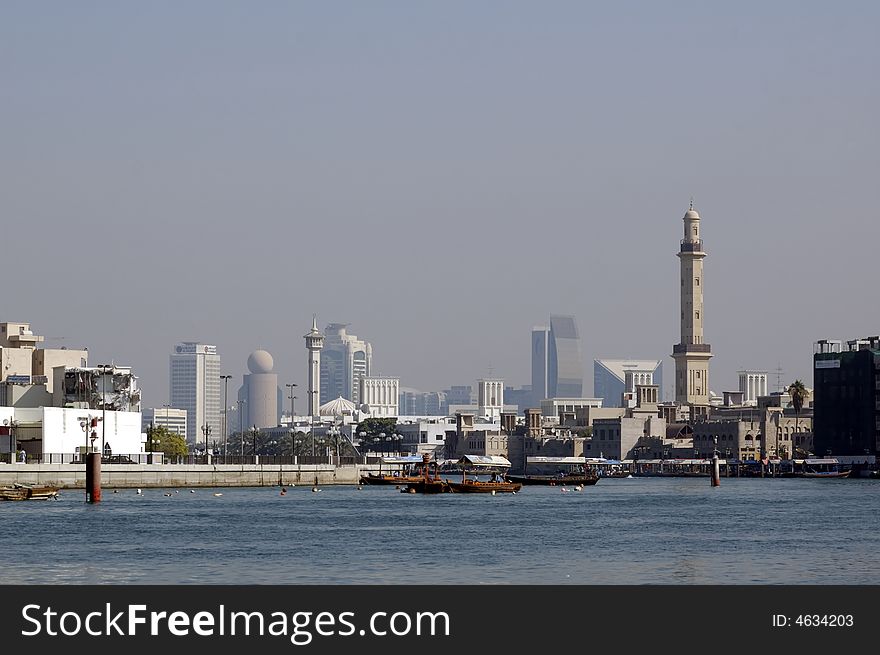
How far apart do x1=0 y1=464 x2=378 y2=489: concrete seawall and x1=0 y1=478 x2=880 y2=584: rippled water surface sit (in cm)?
1274

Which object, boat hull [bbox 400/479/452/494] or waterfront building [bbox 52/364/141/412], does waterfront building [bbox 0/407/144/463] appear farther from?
boat hull [bbox 400/479/452/494]

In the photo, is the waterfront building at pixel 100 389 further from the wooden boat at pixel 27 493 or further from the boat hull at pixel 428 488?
the wooden boat at pixel 27 493

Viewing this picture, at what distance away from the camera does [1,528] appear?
92.2 m

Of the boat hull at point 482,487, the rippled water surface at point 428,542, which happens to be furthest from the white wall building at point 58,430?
the boat hull at point 482,487

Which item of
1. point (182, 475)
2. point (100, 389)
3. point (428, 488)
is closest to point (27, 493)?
point (182, 475)

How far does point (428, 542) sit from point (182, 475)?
84.5m

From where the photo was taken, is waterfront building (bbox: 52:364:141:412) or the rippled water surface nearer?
the rippled water surface

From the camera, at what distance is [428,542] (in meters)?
84.2

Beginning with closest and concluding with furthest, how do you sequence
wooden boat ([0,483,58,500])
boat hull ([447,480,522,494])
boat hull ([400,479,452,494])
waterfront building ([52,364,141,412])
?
wooden boat ([0,483,58,500]) → boat hull ([400,479,452,494]) → boat hull ([447,480,522,494]) → waterfront building ([52,364,141,412])

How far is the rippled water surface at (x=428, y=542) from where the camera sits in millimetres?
65875

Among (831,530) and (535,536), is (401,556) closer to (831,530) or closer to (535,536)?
(535,536)

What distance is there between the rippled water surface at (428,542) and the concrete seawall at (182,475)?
41.8 ft

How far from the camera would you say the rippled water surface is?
65875 mm

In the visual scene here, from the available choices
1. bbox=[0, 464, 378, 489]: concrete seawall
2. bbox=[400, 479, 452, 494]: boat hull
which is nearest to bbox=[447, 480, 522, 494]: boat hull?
bbox=[400, 479, 452, 494]: boat hull
